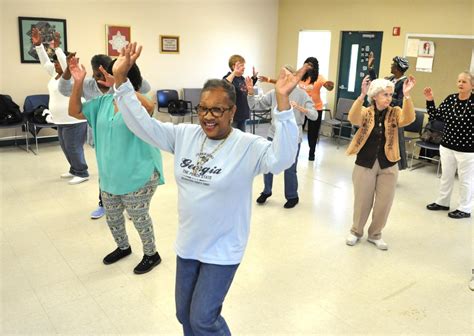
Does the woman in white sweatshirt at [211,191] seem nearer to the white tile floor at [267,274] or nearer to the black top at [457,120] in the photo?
the white tile floor at [267,274]

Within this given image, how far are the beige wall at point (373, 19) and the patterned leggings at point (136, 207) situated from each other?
5.76 meters

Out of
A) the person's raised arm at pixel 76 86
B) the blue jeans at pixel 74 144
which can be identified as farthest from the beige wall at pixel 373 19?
the person's raised arm at pixel 76 86

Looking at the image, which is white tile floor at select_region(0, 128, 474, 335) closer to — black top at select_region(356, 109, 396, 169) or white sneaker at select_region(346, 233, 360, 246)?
white sneaker at select_region(346, 233, 360, 246)

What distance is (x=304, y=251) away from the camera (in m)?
3.91

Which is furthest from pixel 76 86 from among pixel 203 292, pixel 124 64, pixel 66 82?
pixel 203 292

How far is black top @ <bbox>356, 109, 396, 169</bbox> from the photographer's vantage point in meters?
3.68

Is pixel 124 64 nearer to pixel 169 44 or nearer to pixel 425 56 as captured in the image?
pixel 425 56

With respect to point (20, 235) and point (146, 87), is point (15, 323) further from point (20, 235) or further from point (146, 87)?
point (146, 87)

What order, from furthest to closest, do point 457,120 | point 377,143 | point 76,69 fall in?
point 457,120
point 377,143
point 76,69

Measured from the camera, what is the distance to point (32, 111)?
7.02m

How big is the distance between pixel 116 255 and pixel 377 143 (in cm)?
226

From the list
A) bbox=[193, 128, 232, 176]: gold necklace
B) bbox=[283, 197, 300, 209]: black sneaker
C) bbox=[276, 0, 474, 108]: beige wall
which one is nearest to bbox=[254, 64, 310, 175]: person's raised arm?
bbox=[193, 128, 232, 176]: gold necklace

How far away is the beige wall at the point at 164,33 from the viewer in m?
7.23

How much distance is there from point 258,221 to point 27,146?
A: 14.3ft
